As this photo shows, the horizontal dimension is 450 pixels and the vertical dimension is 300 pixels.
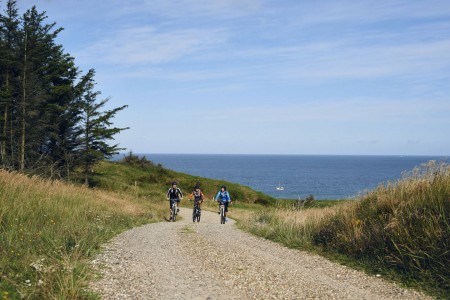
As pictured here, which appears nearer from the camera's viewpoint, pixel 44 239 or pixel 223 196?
pixel 44 239

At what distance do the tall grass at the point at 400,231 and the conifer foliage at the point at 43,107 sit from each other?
73.5ft

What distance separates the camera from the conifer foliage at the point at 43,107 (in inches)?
1278

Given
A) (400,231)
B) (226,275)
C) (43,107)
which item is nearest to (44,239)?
(226,275)

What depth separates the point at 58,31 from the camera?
42094 mm

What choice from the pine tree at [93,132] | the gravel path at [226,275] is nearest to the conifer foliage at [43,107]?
the pine tree at [93,132]

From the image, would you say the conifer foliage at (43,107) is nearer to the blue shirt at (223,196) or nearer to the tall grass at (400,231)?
the blue shirt at (223,196)

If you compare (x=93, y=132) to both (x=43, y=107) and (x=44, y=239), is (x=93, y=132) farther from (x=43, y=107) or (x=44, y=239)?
(x=44, y=239)

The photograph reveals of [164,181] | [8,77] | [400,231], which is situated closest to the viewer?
[400,231]

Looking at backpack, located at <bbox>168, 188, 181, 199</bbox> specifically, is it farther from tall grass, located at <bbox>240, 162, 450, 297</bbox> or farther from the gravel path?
the gravel path

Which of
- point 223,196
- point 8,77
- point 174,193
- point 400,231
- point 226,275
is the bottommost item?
point 226,275

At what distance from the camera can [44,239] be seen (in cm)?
1027

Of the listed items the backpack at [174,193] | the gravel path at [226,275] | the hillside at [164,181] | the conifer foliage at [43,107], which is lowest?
the hillside at [164,181]

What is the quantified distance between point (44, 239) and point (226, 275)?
4623 mm

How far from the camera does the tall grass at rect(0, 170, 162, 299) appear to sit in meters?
6.61
